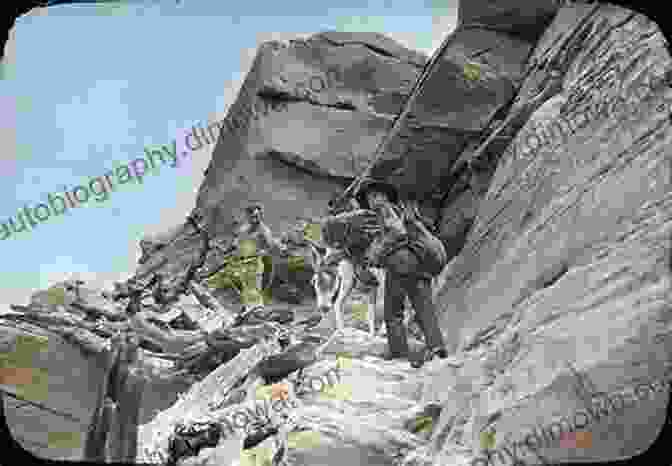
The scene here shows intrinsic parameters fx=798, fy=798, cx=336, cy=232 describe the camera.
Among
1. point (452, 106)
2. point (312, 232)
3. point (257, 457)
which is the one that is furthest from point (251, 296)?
point (257, 457)

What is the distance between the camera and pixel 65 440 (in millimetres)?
11945

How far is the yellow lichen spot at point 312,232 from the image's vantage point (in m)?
21.8

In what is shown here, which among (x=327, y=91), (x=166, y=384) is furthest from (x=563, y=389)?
(x=327, y=91)

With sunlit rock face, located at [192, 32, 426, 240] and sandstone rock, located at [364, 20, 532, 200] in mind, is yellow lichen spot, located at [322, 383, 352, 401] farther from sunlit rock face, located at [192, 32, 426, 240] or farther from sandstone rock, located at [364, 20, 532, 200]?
sunlit rock face, located at [192, 32, 426, 240]

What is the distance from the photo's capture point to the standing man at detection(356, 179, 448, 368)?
8719 millimetres

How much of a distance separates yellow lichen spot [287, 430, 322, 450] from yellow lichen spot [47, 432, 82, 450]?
4.63m

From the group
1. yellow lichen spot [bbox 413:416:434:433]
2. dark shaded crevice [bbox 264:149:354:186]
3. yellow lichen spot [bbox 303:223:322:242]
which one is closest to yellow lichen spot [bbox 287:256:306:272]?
yellow lichen spot [bbox 303:223:322:242]

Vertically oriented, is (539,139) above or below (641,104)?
below

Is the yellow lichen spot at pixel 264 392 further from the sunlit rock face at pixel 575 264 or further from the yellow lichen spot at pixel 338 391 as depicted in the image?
the sunlit rock face at pixel 575 264

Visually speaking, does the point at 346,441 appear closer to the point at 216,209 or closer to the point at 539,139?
the point at 539,139

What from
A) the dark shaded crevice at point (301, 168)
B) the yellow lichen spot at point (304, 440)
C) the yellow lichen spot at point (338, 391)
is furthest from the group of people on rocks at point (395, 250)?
the dark shaded crevice at point (301, 168)

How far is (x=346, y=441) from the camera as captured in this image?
6.62 m

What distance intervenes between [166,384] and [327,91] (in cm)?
1692

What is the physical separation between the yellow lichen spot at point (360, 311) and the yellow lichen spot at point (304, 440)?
7238 millimetres
